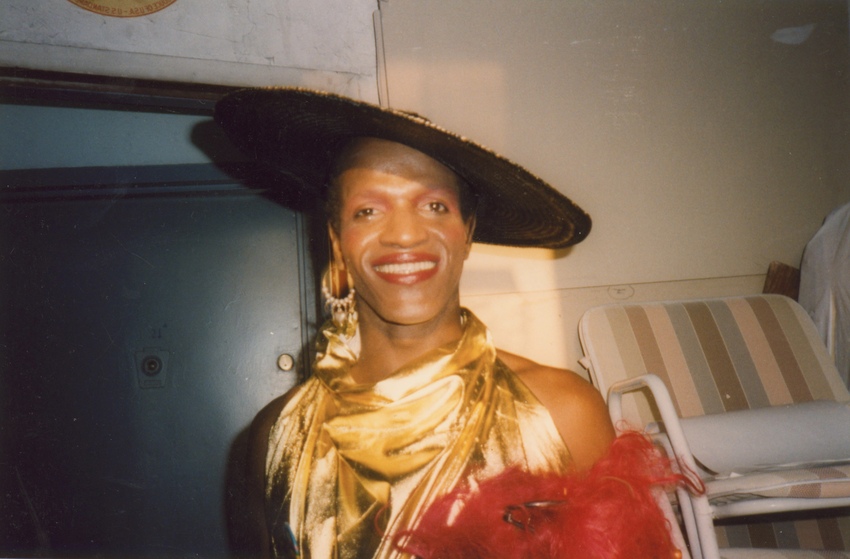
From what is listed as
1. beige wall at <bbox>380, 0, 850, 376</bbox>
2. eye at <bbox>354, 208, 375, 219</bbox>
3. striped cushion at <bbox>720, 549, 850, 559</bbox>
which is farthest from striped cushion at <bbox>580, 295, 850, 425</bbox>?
eye at <bbox>354, 208, 375, 219</bbox>

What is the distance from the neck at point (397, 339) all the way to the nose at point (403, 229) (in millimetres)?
194

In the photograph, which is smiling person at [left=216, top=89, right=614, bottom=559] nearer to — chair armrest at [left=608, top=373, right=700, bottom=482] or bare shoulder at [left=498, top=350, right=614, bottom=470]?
bare shoulder at [left=498, top=350, right=614, bottom=470]

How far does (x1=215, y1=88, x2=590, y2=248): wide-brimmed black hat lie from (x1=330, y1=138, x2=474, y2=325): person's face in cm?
5

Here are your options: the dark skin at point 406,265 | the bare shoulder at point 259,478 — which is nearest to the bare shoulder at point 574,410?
the dark skin at point 406,265

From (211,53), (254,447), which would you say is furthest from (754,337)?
(211,53)

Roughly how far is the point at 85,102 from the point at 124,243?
1.99 ft

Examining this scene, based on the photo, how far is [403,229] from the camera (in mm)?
990

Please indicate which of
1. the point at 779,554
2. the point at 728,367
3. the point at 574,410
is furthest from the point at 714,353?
the point at 574,410

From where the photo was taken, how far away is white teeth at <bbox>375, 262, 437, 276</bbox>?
39.5 inches

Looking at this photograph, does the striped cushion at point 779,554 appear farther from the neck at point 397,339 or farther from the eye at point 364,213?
the eye at point 364,213

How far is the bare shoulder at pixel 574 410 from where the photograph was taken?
1044mm

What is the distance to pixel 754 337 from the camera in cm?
179

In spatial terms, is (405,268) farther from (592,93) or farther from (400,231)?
(592,93)

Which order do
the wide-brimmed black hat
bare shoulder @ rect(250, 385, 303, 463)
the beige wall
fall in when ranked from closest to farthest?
the wide-brimmed black hat
bare shoulder @ rect(250, 385, 303, 463)
the beige wall
